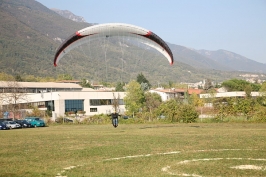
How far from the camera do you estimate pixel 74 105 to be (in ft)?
276

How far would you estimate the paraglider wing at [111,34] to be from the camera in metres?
24.2

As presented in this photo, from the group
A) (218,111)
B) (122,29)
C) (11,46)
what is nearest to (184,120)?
(218,111)

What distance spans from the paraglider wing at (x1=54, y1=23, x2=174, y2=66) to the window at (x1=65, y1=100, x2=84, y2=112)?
57154 millimetres

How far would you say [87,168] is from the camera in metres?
11.4

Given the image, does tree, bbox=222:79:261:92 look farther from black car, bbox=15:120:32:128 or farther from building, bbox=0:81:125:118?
black car, bbox=15:120:32:128

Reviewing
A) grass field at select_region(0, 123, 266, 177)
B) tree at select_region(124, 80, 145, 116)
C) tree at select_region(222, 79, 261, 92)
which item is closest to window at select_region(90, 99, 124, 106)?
tree at select_region(124, 80, 145, 116)

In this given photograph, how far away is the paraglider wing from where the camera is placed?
24.2 m

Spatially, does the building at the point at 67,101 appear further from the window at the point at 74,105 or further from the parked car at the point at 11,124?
the parked car at the point at 11,124

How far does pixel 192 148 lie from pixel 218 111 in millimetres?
28511

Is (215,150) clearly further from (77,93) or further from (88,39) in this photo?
(77,93)

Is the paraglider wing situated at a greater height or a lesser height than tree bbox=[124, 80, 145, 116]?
greater

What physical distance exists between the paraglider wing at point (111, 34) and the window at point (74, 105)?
57154 millimetres

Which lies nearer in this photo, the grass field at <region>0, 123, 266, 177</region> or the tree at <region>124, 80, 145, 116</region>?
the grass field at <region>0, 123, 266, 177</region>

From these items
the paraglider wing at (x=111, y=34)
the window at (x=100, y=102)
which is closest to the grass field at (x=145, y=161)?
the paraglider wing at (x=111, y=34)
